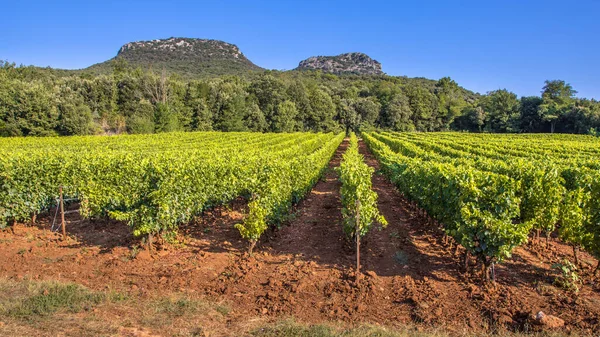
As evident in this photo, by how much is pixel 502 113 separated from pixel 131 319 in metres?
102

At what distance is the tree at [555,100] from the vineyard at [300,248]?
275 ft

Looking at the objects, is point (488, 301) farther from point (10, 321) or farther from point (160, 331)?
point (10, 321)

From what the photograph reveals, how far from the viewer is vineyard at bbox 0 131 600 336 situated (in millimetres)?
5953

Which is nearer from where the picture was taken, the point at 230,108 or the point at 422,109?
the point at 230,108

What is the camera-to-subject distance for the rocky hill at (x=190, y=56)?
511 feet

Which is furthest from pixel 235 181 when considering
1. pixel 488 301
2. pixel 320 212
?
pixel 488 301

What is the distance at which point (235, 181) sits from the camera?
1115 cm

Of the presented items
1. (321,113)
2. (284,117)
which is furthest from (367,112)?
(284,117)

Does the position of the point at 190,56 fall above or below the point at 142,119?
above

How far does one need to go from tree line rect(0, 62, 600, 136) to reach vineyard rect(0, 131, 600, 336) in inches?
1862

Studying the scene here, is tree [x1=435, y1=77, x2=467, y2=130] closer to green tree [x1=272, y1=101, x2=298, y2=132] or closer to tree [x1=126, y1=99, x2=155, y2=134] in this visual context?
green tree [x1=272, y1=101, x2=298, y2=132]

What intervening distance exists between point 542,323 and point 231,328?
4736 millimetres

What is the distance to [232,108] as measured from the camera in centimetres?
7588

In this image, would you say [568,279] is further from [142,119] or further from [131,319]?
[142,119]
